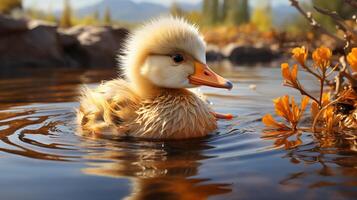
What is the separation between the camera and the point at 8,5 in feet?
72.9

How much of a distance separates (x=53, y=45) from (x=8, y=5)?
9456 mm

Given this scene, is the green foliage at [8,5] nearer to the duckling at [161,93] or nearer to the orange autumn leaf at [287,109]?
the duckling at [161,93]

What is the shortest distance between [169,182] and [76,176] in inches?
17.4

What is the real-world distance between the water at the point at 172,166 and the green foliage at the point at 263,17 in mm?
24895

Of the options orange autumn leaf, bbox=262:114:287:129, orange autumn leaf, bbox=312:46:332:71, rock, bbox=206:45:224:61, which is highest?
rock, bbox=206:45:224:61

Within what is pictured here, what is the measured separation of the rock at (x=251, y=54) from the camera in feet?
59.3

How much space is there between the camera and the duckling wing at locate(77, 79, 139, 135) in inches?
139

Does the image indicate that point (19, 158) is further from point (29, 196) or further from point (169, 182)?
point (169, 182)

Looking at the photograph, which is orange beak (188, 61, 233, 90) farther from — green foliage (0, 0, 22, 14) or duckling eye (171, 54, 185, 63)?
green foliage (0, 0, 22, 14)

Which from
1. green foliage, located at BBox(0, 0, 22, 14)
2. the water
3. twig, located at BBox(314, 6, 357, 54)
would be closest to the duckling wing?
the water

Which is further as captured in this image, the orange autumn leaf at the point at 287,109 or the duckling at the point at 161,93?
the duckling at the point at 161,93

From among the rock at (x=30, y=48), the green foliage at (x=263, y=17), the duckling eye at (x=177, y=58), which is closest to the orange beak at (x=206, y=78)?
the duckling eye at (x=177, y=58)

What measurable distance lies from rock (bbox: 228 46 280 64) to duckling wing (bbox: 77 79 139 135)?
14.4 m

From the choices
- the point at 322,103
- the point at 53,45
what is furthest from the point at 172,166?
the point at 53,45
